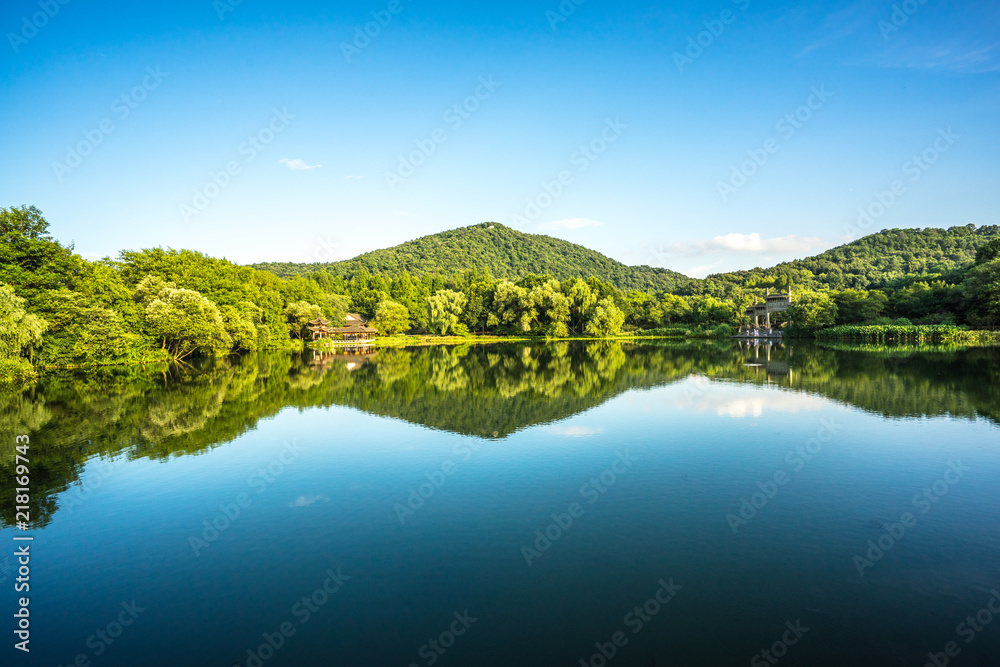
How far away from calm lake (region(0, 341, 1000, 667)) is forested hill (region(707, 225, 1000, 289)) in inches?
4109

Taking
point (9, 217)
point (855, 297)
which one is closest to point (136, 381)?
point (9, 217)

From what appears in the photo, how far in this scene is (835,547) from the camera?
300 inches

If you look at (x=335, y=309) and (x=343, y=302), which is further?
(x=343, y=302)

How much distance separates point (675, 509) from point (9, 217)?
38414mm

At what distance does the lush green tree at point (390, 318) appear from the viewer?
72.1m

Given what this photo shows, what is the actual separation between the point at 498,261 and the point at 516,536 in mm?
140638

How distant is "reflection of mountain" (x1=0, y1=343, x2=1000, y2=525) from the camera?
48.9 ft

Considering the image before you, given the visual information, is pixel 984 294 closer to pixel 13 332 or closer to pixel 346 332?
pixel 346 332

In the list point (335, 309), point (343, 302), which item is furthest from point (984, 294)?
point (343, 302)

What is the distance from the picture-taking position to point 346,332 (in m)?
66.2

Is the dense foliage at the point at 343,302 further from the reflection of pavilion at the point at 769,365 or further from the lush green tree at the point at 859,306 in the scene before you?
the reflection of pavilion at the point at 769,365

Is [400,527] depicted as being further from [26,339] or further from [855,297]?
[855,297]

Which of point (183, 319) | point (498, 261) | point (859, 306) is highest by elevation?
point (498, 261)

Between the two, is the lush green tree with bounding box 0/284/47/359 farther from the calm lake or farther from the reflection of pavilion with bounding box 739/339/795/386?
the reflection of pavilion with bounding box 739/339/795/386
